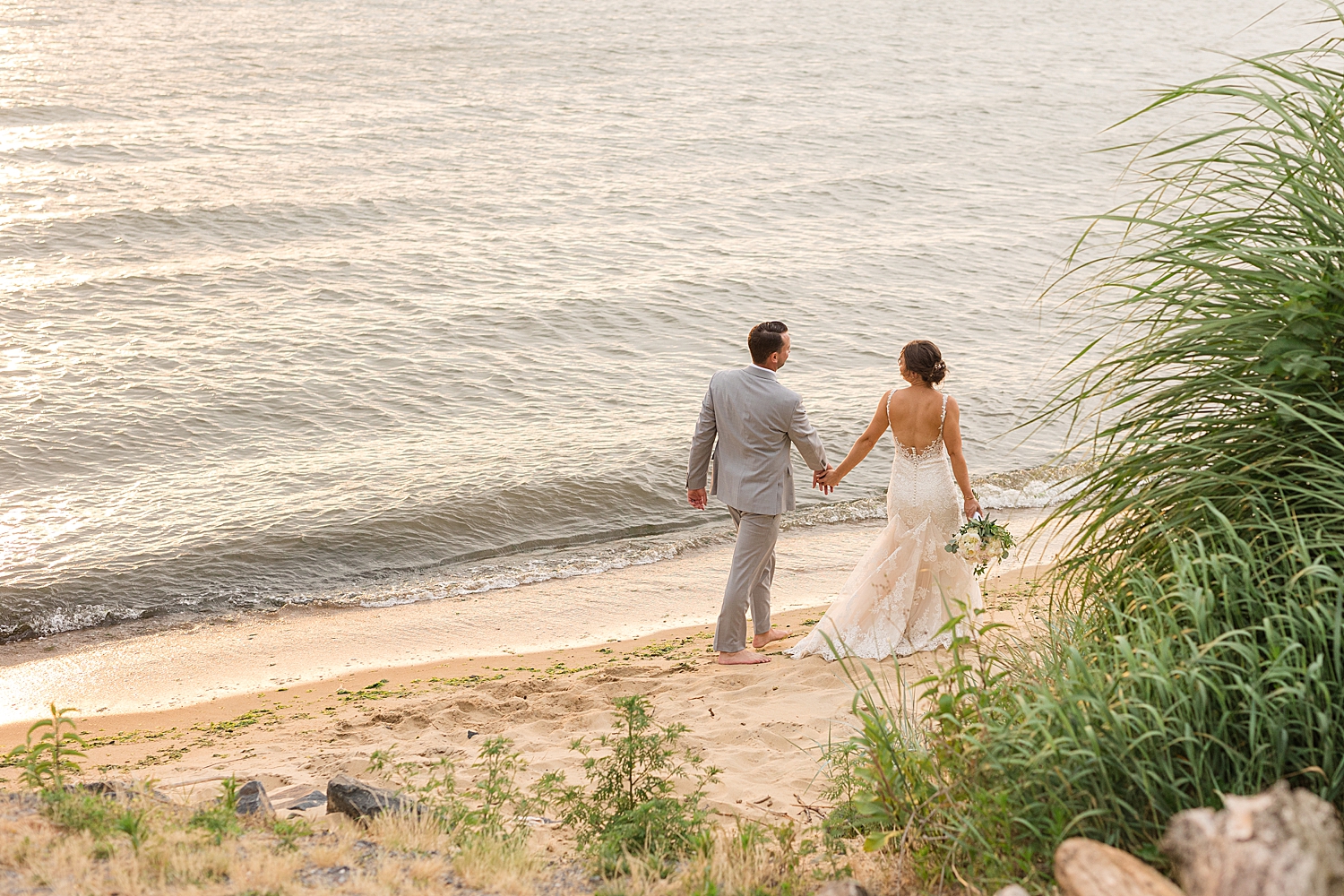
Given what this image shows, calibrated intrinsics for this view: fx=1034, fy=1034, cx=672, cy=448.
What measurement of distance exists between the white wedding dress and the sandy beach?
21 cm

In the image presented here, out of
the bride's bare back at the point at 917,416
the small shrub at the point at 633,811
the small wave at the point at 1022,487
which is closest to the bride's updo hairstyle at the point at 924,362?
the bride's bare back at the point at 917,416

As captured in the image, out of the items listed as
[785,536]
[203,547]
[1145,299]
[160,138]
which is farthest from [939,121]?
[1145,299]

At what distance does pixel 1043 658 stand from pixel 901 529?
10.0 ft

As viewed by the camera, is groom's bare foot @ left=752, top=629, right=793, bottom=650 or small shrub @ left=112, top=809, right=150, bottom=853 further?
groom's bare foot @ left=752, top=629, right=793, bottom=650

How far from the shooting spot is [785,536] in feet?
34.9

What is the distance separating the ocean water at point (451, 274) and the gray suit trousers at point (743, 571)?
3008 millimetres

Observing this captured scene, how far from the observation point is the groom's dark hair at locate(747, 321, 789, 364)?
6.66 meters

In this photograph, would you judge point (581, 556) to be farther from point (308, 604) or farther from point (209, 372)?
point (209, 372)

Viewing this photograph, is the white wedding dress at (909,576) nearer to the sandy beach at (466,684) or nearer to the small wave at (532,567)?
the sandy beach at (466,684)

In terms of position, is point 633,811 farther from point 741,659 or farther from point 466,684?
point 466,684

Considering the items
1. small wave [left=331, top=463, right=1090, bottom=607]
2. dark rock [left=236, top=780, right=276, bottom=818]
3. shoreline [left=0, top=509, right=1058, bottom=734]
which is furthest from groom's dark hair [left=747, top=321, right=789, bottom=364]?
dark rock [left=236, top=780, right=276, bottom=818]

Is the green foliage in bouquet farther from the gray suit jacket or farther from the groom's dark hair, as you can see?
the groom's dark hair

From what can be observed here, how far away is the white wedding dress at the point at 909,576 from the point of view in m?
6.66

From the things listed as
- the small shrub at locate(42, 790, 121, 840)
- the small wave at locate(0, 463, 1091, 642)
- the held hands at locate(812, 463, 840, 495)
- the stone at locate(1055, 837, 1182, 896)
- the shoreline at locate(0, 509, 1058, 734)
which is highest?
the held hands at locate(812, 463, 840, 495)
